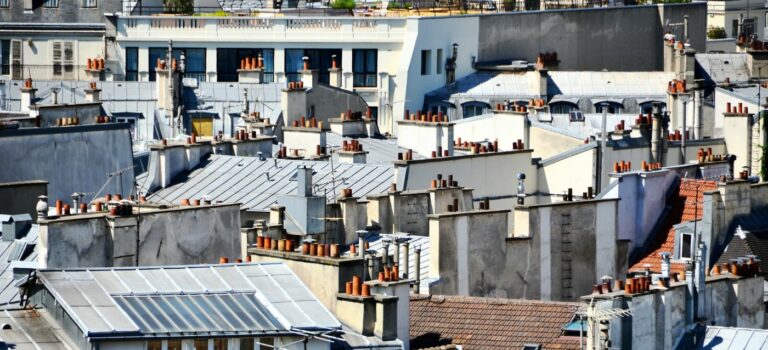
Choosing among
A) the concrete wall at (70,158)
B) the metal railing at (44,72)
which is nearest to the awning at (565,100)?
the metal railing at (44,72)

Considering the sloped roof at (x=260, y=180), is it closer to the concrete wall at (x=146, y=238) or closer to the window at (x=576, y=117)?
the concrete wall at (x=146, y=238)

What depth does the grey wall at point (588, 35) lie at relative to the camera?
114125mm

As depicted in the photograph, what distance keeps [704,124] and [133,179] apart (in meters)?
22.3

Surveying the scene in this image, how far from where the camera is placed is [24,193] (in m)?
70.8

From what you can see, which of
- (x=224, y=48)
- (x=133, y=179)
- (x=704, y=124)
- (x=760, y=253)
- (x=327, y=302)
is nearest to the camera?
(x=327, y=302)

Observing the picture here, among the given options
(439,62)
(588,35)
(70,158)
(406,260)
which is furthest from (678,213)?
(588,35)

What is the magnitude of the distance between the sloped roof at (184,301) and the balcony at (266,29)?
5514 cm

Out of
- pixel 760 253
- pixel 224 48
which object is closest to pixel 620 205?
pixel 760 253

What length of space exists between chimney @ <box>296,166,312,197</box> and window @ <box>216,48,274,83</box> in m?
39.2

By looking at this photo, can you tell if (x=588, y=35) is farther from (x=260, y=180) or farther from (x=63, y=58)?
(x=260, y=180)

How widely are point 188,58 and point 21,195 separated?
3869cm

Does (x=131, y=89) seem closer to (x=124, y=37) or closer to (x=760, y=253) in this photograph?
(x=124, y=37)

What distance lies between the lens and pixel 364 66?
109125 millimetres

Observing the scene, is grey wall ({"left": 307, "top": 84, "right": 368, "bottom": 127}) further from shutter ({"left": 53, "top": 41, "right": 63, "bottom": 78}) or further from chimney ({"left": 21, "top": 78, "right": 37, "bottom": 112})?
shutter ({"left": 53, "top": 41, "right": 63, "bottom": 78})
